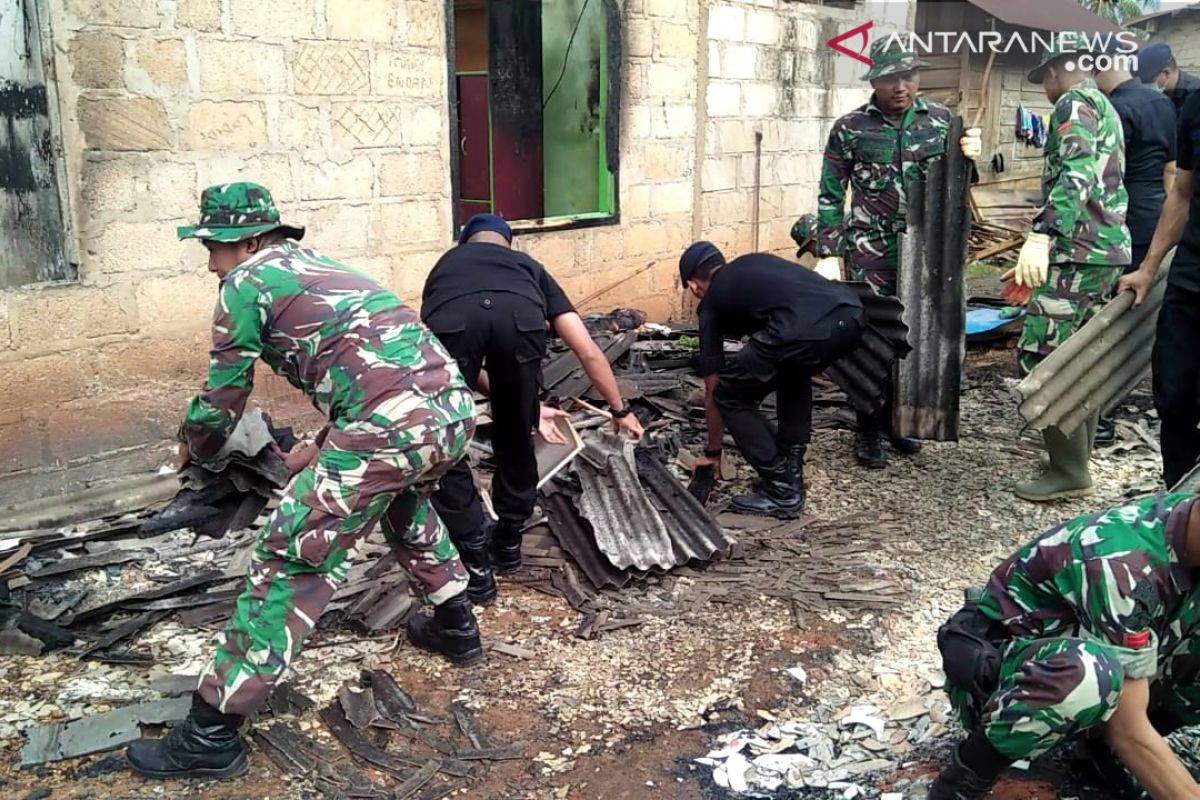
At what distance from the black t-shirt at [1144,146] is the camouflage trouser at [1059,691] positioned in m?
4.41

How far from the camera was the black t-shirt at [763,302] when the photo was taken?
16.4 feet

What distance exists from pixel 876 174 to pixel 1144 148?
1904 mm

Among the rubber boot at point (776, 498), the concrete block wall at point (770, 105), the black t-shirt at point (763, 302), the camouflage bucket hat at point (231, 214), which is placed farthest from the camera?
the concrete block wall at point (770, 105)

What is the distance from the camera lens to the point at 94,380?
5270 millimetres

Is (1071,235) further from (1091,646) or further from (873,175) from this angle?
(1091,646)

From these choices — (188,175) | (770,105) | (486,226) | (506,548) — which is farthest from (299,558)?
(770,105)

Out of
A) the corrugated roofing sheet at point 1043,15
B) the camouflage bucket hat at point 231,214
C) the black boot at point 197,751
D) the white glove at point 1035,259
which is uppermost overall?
the corrugated roofing sheet at point 1043,15

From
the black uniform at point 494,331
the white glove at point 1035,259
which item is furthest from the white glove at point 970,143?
the black uniform at point 494,331

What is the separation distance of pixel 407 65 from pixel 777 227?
425 cm

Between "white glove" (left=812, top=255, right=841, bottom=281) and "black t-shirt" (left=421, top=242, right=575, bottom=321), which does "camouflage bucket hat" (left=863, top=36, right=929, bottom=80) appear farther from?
"black t-shirt" (left=421, top=242, right=575, bottom=321)

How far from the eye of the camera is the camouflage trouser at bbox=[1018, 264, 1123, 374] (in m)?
5.49

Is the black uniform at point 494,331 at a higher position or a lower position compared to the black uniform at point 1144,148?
lower

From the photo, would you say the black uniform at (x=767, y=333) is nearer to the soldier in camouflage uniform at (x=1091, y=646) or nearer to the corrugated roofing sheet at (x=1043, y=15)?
the soldier in camouflage uniform at (x=1091, y=646)

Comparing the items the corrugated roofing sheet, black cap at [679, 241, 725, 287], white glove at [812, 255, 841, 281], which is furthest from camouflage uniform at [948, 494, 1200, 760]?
the corrugated roofing sheet
